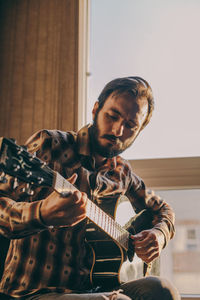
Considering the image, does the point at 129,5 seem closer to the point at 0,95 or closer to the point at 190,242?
the point at 0,95

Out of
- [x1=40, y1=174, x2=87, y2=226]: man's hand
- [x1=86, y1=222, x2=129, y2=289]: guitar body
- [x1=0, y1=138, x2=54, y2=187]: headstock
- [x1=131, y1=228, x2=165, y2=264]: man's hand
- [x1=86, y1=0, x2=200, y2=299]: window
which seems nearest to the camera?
[x1=0, y1=138, x2=54, y2=187]: headstock

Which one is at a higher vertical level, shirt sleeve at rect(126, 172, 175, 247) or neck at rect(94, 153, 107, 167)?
neck at rect(94, 153, 107, 167)

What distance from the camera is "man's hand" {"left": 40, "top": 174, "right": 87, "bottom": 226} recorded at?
0.86m

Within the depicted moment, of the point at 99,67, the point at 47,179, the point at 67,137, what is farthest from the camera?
the point at 99,67

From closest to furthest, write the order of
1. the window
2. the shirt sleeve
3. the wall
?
1. the shirt sleeve
2. the window
3. the wall

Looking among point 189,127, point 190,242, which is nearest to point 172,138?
point 189,127

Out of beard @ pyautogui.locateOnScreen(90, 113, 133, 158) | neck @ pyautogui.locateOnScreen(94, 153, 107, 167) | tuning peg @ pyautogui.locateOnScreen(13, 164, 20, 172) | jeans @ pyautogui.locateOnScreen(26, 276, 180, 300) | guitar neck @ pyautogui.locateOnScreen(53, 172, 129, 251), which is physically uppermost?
beard @ pyautogui.locateOnScreen(90, 113, 133, 158)

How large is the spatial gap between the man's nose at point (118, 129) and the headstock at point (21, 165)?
1.40 feet

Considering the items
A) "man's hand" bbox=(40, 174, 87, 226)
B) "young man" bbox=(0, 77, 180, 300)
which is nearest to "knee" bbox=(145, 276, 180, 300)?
"young man" bbox=(0, 77, 180, 300)

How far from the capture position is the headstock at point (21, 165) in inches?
28.5

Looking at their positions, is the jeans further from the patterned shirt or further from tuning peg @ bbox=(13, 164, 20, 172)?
tuning peg @ bbox=(13, 164, 20, 172)

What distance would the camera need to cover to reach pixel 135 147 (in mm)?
1921

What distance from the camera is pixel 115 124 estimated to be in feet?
4.05

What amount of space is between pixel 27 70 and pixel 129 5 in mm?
751
